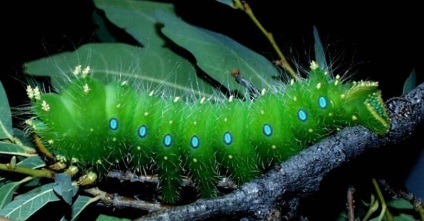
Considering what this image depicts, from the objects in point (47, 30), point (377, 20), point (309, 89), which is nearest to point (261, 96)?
point (309, 89)

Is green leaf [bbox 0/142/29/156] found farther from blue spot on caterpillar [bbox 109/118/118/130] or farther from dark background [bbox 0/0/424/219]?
dark background [bbox 0/0/424/219]

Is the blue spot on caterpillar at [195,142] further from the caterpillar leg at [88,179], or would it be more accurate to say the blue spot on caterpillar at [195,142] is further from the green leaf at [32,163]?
the green leaf at [32,163]

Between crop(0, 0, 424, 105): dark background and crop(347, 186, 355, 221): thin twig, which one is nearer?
crop(347, 186, 355, 221): thin twig

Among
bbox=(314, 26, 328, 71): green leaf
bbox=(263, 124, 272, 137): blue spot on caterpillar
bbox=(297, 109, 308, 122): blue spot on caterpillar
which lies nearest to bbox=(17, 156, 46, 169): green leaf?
bbox=(263, 124, 272, 137): blue spot on caterpillar

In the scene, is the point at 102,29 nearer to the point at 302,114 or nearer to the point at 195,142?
the point at 195,142

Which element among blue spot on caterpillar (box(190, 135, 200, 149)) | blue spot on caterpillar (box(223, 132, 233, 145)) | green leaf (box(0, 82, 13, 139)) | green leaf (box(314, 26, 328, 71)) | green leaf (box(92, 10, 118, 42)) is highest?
green leaf (box(314, 26, 328, 71))

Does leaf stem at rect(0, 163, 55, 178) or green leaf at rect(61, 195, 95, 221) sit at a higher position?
leaf stem at rect(0, 163, 55, 178)
